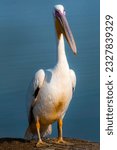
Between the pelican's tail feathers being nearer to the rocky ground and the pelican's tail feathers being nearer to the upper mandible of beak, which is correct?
the rocky ground

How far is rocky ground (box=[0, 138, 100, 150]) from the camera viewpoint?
12.7m

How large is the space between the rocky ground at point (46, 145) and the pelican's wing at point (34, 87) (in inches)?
27.8

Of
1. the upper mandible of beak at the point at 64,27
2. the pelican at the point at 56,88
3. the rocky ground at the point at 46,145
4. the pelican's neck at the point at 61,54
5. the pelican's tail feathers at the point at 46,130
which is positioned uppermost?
the upper mandible of beak at the point at 64,27

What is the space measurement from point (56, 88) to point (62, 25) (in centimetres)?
120

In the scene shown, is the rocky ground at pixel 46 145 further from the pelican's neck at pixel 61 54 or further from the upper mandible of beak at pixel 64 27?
the upper mandible of beak at pixel 64 27

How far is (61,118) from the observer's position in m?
13.5

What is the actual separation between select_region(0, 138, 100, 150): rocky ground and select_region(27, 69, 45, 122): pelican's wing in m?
0.71

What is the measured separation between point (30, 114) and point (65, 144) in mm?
1033

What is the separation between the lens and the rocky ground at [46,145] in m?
12.7

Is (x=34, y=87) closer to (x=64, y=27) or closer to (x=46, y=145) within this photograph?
(x=46, y=145)

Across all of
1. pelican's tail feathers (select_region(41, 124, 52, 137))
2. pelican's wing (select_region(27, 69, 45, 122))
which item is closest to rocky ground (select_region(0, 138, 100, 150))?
pelican's tail feathers (select_region(41, 124, 52, 137))

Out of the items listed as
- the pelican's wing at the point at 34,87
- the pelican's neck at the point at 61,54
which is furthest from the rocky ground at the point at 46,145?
the pelican's neck at the point at 61,54

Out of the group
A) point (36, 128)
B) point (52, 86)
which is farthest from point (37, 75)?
point (36, 128)

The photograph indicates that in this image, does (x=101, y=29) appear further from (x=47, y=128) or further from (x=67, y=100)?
(x=47, y=128)
